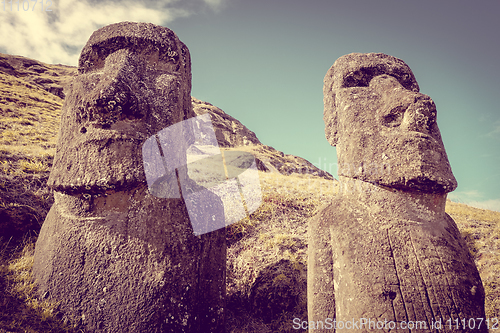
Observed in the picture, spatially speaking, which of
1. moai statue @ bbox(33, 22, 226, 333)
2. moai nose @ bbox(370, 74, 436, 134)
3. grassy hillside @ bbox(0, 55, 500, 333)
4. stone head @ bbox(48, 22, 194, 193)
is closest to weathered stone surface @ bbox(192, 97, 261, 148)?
grassy hillside @ bbox(0, 55, 500, 333)

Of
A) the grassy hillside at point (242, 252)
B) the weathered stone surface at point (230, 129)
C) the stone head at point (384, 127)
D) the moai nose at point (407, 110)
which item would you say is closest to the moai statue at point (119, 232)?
the grassy hillside at point (242, 252)

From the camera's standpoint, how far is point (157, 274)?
7.18ft

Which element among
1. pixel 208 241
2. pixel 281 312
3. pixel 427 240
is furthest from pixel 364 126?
pixel 281 312

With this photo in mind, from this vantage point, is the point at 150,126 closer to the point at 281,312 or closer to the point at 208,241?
the point at 208,241

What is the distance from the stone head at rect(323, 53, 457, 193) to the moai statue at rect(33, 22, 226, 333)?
1550 mm

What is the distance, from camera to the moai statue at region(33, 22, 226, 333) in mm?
2127

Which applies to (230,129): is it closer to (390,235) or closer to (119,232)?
(119,232)

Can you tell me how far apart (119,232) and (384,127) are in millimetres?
2314

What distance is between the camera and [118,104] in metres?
2.28

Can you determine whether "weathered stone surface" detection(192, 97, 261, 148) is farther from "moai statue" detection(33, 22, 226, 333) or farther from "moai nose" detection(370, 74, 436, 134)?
"moai nose" detection(370, 74, 436, 134)

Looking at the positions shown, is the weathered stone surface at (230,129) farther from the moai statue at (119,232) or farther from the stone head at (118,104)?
the moai statue at (119,232)

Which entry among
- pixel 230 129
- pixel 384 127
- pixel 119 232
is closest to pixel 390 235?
pixel 384 127

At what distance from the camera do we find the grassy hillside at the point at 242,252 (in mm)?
2230

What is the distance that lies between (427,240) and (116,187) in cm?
235
